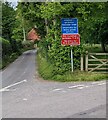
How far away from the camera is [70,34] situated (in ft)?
64.3

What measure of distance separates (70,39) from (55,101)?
26.7 feet

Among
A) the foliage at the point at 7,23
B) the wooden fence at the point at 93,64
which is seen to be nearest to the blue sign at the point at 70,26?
the wooden fence at the point at 93,64

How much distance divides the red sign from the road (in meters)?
3.39

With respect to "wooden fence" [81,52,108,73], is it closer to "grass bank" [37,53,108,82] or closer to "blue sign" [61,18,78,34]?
"grass bank" [37,53,108,82]

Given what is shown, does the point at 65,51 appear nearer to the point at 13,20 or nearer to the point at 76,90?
the point at 76,90

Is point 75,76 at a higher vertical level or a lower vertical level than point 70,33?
lower

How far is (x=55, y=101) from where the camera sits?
1202 centimetres

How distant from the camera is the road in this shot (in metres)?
9.84

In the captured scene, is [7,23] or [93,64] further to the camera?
[7,23]

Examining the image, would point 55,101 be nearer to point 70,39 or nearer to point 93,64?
point 93,64

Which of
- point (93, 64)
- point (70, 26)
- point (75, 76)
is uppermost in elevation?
point (70, 26)

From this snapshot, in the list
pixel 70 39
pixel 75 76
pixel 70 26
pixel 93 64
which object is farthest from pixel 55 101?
pixel 70 26

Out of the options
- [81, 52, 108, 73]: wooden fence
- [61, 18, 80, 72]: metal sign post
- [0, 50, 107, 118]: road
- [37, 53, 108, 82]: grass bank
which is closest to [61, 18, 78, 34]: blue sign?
[61, 18, 80, 72]: metal sign post

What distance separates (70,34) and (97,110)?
9.97m
